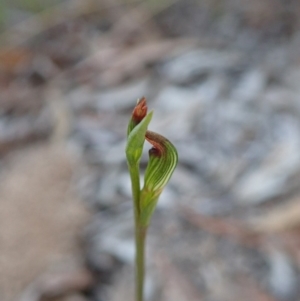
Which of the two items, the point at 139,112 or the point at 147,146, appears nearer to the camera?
the point at 139,112

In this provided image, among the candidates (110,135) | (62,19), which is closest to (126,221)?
(110,135)

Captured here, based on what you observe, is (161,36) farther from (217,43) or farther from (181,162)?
(181,162)

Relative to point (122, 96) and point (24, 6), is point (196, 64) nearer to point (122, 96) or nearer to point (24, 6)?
point (122, 96)

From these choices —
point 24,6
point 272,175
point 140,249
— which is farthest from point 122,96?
point 140,249

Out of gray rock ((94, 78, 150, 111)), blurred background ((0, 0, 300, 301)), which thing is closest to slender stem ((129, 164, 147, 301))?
blurred background ((0, 0, 300, 301))

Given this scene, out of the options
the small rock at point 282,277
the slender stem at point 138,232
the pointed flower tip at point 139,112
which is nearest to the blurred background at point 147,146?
the small rock at point 282,277

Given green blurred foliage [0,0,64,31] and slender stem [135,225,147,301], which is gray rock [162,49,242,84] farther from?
slender stem [135,225,147,301]

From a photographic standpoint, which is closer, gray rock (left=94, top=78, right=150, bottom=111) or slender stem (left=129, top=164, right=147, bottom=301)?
slender stem (left=129, top=164, right=147, bottom=301)

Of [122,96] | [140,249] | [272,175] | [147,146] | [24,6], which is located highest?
[24,6]
